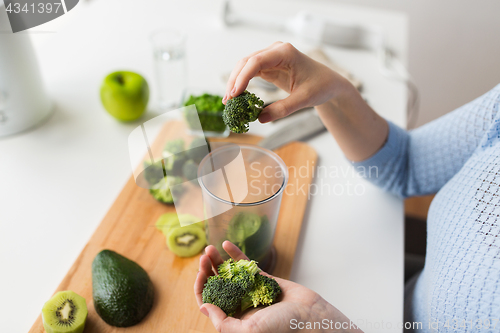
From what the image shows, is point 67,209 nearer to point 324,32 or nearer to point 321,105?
point 321,105

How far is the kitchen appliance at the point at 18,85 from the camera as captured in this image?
0.93 m

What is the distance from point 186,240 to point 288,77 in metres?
0.42

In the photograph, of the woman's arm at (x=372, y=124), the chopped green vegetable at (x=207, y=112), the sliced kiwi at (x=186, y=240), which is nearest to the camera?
the woman's arm at (x=372, y=124)

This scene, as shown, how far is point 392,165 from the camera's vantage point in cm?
92

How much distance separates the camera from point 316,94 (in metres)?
0.74

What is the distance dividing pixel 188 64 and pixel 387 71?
752 millimetres

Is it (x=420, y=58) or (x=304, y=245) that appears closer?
(x=304, y=245)

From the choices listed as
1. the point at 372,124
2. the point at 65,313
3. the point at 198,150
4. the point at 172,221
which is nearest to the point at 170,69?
the point at 198,150

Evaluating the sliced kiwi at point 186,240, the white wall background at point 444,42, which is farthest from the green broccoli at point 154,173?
the white wall background at point 444,42

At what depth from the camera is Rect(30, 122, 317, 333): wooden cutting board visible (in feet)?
2.29

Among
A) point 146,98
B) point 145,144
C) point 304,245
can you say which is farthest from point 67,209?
point 304,245

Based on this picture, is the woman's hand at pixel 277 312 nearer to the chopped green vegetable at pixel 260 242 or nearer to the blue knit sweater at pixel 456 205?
the chopped green vegetable at pixel 260 242

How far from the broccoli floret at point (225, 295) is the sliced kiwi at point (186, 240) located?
20 cm

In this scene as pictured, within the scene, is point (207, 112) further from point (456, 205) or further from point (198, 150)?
point (456, 205)
